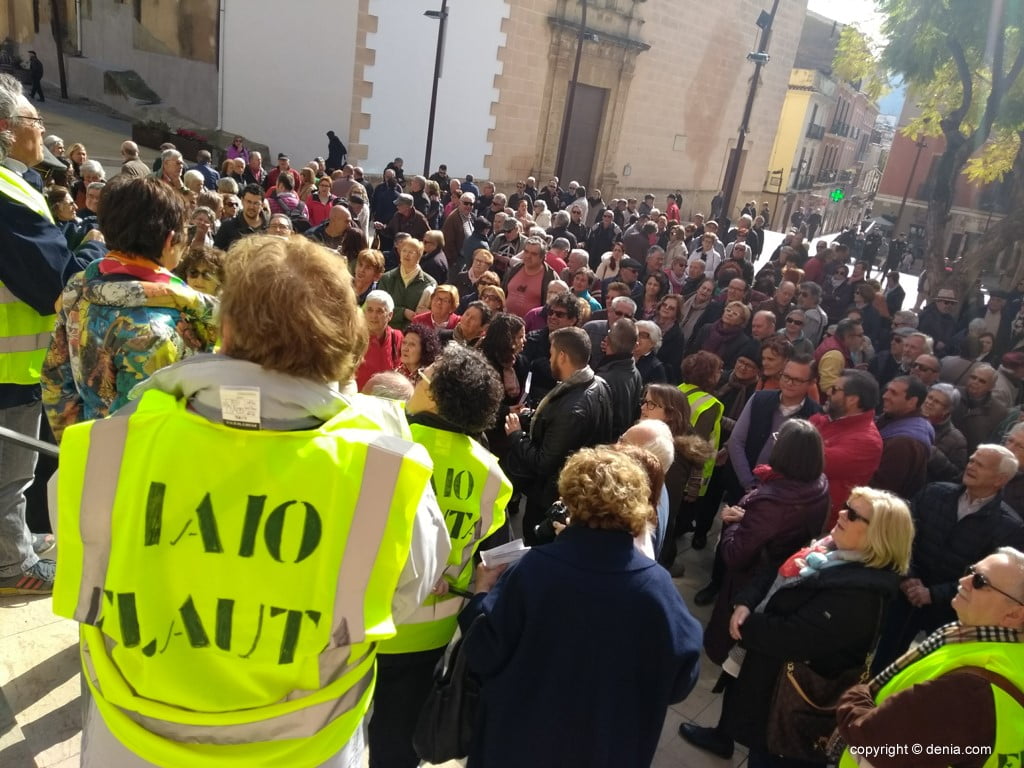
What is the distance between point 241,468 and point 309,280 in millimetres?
364

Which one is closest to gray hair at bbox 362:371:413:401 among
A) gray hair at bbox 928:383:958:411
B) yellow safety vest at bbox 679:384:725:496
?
yellow safety vest at bbox 679:384:725:496

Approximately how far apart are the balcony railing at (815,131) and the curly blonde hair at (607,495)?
42.0 meters

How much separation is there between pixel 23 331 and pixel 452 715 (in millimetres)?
2284

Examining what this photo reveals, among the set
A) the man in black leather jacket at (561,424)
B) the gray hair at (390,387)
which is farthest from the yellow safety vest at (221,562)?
the man in black leather jacket at (561,424)

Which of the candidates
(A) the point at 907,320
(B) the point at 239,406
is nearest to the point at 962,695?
(B) the point at 239,406

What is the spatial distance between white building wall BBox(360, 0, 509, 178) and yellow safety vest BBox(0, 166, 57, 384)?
1234cm

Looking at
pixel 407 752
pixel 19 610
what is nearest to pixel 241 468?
pixel 407 752

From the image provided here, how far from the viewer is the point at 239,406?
4.10 ft

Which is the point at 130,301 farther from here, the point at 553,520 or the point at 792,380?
the point at 792,380

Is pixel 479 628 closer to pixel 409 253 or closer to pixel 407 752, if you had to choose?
pixel 407 752

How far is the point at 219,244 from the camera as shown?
615 cm

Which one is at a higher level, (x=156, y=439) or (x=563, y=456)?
(x=156, y=439)

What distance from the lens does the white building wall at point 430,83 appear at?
14.0m

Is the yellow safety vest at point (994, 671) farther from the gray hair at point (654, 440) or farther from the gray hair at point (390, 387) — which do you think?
the gray hair at point (390, 387)
